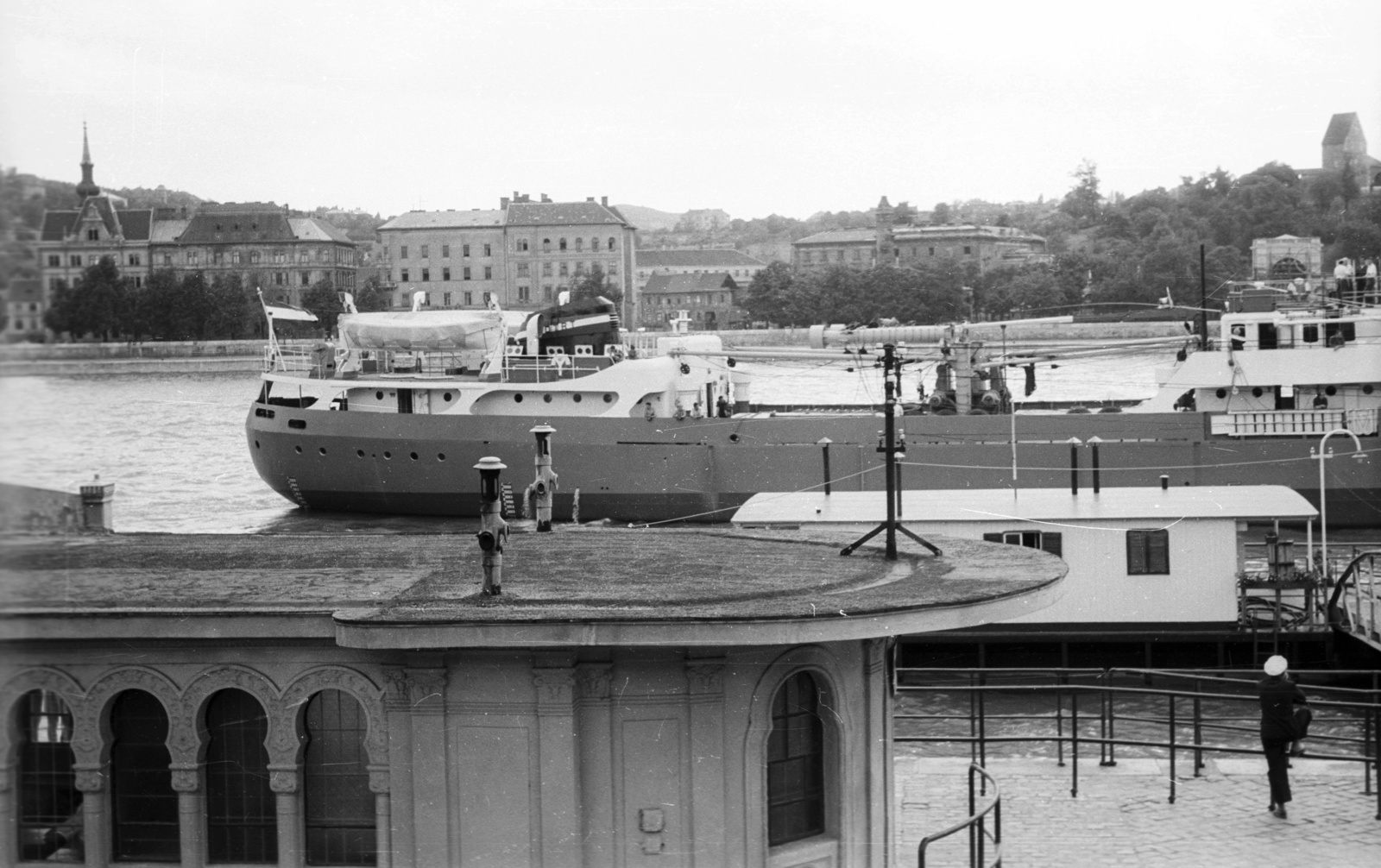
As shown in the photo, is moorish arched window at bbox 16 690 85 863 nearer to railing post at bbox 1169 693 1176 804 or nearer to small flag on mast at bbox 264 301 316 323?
railing post at bbox 1169 693 1176 804

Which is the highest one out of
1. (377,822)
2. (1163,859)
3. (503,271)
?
(503,271)

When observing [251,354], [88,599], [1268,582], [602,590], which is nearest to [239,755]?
[88,599]

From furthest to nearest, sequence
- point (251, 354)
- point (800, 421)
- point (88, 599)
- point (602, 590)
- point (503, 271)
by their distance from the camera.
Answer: point (251, 354) → point (503, 271) → point (800, 421) → point (602, 590) → point (88, 599)

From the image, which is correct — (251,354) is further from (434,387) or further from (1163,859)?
(1163,859)

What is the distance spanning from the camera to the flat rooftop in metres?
5.32

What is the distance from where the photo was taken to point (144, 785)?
548 centimetres

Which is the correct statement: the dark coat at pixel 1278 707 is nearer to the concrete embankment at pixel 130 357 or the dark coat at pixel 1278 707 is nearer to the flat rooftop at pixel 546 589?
the flat rooftop at pixel 546 589

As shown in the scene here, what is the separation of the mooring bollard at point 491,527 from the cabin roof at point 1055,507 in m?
8.97

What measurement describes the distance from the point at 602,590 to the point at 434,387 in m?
25.0

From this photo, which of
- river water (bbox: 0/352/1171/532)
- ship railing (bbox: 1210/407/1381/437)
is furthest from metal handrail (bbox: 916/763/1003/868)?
ship railing (bbox: 1210/407/1381/437)

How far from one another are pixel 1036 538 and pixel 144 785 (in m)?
10.5

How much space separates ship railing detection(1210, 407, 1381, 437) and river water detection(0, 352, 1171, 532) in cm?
685

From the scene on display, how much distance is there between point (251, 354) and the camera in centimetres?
5366

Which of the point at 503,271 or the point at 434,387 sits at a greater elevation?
the point at 503,271
